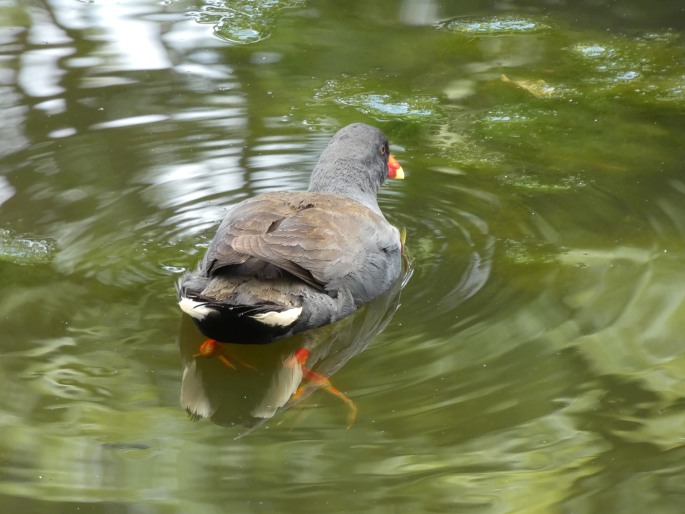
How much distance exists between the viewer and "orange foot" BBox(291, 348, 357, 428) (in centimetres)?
407

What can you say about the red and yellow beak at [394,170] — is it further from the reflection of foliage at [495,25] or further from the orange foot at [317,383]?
the reflection of foliage at [495,25]

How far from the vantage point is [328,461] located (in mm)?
3736

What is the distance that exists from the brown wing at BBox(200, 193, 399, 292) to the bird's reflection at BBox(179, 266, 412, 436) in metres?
0.24

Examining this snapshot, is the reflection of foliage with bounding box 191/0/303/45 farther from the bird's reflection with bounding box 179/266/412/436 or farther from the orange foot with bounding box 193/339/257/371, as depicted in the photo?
the orange foot with bounding box 193/339/257/371

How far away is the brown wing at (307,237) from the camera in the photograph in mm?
4473

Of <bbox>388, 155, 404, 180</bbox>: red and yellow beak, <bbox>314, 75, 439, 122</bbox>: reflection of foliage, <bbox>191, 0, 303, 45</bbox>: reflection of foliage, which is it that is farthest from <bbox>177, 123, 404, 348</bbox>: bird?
<bbox>191, 0, 303, 45</bbox>: reflection of foliage

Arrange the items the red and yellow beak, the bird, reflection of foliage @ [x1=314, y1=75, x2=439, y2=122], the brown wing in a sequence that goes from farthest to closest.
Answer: reflection of foliage @ [x1=314, y1=75, x2=439, y2=122]
the red and yellow beak
the brown wing
the bird

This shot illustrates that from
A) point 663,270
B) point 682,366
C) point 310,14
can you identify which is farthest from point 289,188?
point 310,14

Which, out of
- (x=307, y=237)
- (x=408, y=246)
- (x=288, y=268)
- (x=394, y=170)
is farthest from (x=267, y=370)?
(x=394, y=170)

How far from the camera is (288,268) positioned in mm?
4465

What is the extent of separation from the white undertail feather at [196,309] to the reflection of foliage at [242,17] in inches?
181

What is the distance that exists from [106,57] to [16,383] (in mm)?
4491

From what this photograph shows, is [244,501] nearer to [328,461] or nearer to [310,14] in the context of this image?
[328,461]

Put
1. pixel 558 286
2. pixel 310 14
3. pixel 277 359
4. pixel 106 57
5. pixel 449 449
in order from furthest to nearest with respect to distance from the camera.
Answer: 1. pixel 310 14
2. pixel 106 57
3. pixel 558 286
4. pixel 277 359
5. pixel 449 449
